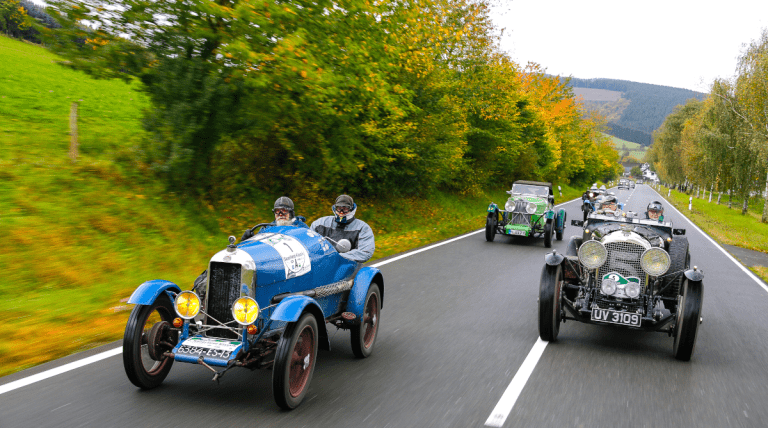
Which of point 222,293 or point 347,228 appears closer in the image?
point 222,293

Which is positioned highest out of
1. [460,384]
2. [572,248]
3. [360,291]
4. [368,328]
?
[572,248]

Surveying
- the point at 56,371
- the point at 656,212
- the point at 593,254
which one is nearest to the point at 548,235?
the point at 656,212

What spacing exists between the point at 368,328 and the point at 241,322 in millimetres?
2057

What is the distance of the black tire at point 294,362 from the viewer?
12.8ft

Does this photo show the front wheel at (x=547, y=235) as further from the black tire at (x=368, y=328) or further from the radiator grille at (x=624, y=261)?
the black tire at (x=368, y=328)

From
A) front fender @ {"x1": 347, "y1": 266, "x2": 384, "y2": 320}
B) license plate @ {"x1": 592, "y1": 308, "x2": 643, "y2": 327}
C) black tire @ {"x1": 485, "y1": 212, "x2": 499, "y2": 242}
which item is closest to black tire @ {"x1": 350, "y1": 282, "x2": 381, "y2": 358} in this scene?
front fender @ {"x1": 347, "y1": 266, "x2": 384, "y2": 320}

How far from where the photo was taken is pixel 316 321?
450cm

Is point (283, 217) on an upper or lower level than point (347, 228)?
upper

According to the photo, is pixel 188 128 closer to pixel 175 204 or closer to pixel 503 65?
pixel 175 204

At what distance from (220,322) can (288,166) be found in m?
13.0

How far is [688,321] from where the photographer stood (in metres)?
5.67

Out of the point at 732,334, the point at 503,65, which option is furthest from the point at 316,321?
the point at 503,65

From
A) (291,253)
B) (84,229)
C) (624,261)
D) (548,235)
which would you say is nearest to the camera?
(291,253)

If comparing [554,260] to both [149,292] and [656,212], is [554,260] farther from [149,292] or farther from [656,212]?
[149,292]
